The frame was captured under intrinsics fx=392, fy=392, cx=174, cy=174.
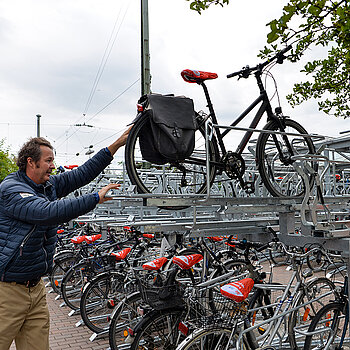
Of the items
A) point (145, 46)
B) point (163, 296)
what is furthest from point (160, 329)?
point (145, 46)

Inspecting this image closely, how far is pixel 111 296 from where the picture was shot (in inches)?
198

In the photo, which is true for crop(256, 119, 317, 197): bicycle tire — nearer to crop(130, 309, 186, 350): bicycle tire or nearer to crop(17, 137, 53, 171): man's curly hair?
crop(130, 309, 186, 350): bicycle tire

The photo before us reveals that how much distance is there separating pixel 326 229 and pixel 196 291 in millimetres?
1230

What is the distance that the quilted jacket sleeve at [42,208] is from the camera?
2295 millimetres

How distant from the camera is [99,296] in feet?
16.9

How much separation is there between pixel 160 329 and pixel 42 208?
63.2 inches

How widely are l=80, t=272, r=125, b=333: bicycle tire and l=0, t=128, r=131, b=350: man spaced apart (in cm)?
242

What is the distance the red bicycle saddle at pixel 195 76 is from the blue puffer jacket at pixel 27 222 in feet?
5.19

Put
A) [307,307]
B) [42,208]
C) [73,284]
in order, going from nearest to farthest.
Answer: [42,208]
[307,307]
[73,284]

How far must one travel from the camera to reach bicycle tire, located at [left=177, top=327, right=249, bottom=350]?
2.67 metres

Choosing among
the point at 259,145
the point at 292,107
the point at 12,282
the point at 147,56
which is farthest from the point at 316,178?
the point at 147,56

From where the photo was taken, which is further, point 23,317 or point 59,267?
point 59,267

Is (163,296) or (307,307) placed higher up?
(163,296)

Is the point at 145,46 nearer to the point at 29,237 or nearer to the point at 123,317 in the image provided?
the point at 123,317
